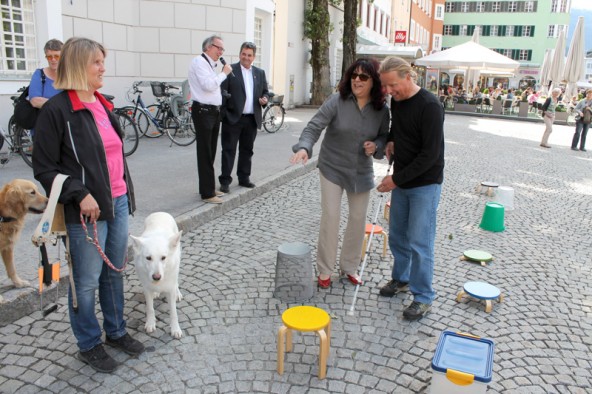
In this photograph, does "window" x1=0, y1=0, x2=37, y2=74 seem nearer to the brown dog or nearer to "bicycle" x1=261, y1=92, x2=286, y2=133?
"bicycle" x1=261, y1=92, x2=286, y2=133

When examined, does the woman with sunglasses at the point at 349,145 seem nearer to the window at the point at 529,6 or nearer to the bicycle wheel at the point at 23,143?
the bicycle wheel at the point at 23,143

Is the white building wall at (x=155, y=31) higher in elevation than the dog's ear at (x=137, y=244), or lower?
higher

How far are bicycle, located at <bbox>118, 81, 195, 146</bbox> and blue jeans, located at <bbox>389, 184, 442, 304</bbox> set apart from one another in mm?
7481

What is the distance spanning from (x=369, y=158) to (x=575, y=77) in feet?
81.2

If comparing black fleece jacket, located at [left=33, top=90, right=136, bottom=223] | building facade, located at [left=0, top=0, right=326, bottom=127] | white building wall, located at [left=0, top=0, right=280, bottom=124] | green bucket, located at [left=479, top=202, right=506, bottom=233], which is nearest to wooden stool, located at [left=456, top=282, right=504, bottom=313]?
green bucket, located at [left=479, top=202, right=506, bottom=233]

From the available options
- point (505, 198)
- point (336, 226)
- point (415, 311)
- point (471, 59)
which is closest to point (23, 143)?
point (336, 226)

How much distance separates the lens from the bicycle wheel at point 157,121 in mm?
11258

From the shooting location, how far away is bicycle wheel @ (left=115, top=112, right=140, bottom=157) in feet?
30.3

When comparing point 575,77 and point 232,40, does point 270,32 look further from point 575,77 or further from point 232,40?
point 575,77

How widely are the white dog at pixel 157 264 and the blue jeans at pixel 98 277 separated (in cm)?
16

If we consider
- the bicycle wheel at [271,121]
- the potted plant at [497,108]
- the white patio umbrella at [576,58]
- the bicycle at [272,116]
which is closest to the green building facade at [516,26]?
the white patio umbrella at [576,58]

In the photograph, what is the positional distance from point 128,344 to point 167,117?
831 centimetres

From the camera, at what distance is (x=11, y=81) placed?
29.1 feet

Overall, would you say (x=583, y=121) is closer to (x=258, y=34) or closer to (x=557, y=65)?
(x=258, y=34)
